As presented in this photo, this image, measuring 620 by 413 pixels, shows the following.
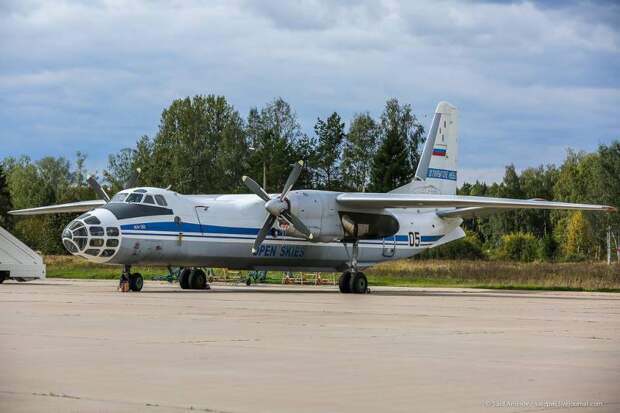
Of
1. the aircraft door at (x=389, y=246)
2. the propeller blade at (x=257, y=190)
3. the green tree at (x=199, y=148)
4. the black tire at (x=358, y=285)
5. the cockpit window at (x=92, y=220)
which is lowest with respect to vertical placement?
the black tire at (x=358, y=285)

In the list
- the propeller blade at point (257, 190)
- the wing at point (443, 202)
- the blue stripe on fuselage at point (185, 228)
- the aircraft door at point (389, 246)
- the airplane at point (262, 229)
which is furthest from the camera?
the aircraft door at point (389, 246)

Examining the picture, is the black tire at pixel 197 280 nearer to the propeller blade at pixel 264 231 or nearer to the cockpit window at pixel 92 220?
the propeller blade at pixel 264 231

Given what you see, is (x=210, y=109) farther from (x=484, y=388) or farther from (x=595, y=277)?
(x=484, y=388)

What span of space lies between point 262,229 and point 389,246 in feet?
25.0

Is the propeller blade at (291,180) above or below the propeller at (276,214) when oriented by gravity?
above

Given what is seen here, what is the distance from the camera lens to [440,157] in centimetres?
4447

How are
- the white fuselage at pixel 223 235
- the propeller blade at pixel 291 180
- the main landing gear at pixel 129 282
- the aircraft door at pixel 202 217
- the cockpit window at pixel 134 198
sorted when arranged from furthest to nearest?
the propeller blade at pixel 291 180
the aircraft door at pixel 202 217
the cockpit window at pixel 134 198
the main landing gear at pixel 129 282
the white fuselage at pixel 223 235

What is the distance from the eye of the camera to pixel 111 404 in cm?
834

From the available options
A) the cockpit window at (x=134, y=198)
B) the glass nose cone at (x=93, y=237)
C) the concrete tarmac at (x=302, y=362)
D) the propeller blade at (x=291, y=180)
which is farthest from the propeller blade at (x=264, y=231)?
the concrete tarmac at (x=302, y=362)

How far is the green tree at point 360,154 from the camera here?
100625 millimetres

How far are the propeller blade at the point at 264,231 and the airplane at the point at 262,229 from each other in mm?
37

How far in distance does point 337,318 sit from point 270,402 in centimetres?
1141

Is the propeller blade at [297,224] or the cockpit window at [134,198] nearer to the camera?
the cockpit window at [134,198]

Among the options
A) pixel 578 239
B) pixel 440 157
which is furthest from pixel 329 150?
pixel 440 157
